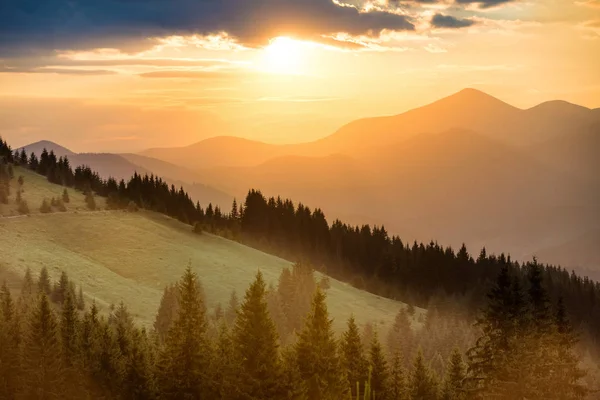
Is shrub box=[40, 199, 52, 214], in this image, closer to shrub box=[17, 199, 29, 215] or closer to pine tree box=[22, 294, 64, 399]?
shrub box=[17, 199, 29, 215]

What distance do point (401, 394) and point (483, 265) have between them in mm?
146346

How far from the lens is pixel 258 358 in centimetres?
3462

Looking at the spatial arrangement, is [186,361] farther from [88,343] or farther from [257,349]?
[88,343]

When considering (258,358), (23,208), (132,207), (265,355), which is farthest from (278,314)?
(132,207)

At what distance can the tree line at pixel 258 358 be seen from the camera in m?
35.2

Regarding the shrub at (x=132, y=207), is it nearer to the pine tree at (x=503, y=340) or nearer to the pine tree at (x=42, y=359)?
the pine tree at (x=42, y=359)

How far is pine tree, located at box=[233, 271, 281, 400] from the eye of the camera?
34.2 m

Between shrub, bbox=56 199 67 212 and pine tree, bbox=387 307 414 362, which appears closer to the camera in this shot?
pine tree, bbox=387 307 414 362

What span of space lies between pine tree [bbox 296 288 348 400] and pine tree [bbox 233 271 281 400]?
1788 mm

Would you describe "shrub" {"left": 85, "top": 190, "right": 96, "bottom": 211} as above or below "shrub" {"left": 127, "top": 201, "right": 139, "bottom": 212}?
above

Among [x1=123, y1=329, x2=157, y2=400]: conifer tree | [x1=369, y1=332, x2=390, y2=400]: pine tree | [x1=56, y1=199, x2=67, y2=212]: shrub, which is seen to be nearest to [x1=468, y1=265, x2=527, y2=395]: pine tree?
[x1=369, y1=332, x2=390, y2=400]: pine tree

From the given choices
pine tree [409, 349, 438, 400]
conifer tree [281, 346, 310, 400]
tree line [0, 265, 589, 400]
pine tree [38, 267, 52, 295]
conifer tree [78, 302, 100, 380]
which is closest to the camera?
conifer tree [281, 346, 310, 400]

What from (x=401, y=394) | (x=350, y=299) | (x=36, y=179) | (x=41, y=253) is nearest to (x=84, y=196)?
(x=36, y=179)

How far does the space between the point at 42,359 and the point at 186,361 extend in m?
13.5
